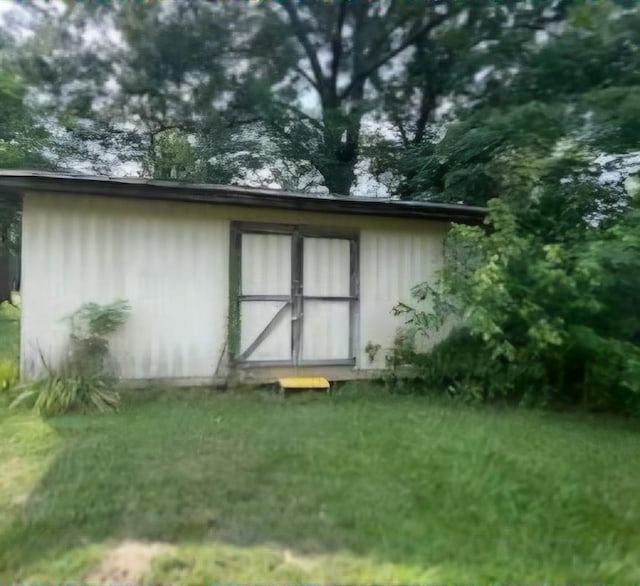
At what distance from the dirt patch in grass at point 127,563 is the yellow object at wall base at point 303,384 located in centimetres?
347

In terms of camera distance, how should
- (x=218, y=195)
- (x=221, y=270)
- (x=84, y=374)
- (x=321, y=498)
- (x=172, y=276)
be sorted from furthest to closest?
(x=221, y=270)
(x=172, y=276)
(x=218, y=195)
(x=84, y=374)
(x=321, y=498)

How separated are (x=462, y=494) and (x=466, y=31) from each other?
713cm

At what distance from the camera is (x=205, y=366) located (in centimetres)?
637

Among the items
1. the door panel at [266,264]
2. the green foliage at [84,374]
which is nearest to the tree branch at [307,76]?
the door panel at [266,264]

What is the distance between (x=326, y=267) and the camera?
22.4 feet

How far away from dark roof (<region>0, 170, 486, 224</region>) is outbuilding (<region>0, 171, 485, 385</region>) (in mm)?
16

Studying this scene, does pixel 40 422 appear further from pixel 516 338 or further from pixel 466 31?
pixel 466 31

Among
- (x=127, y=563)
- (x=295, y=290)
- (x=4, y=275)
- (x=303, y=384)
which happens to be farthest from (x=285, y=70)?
(x=4, y=275)

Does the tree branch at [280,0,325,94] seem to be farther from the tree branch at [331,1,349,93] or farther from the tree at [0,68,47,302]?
the tree at [0,68,47,302]

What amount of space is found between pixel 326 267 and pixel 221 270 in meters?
1.35

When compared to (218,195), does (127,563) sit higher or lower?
lower

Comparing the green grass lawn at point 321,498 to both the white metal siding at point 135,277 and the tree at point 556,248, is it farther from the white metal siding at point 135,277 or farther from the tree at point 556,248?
the white metal siding at point 135,277

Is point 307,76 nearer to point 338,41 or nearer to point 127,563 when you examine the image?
point 338,41

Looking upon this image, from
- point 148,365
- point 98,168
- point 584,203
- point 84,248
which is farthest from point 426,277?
point 98,168
